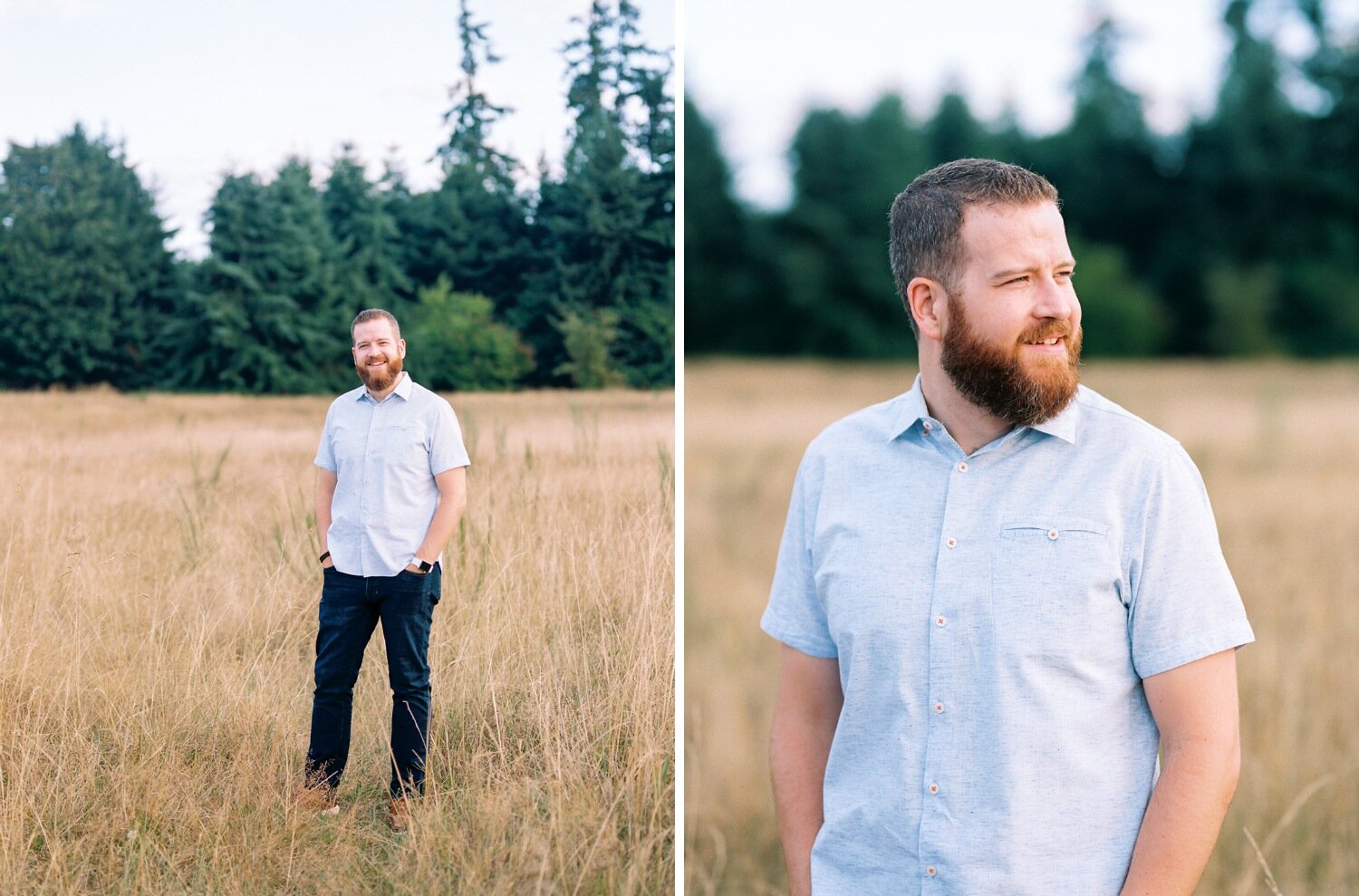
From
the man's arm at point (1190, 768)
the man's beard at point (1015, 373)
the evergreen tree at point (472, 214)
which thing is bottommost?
the man's arm at point (1190, 768)

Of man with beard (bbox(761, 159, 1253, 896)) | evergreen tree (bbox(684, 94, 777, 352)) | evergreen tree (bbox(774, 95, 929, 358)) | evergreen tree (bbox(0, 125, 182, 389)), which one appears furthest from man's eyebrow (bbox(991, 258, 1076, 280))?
evergreen tree (bbox(774, 95, 929, 358))

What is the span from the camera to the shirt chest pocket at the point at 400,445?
270cm

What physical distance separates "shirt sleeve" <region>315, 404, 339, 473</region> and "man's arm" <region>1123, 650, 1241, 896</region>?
183cm

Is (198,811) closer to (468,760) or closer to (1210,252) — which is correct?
(468,760)

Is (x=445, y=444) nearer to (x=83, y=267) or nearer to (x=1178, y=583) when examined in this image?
(x=83, y=267)

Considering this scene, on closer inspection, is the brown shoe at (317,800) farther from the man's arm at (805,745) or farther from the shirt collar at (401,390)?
the man's arm at (805,745)

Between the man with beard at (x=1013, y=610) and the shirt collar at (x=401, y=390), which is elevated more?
the shirt collar at (x=401, y=390)

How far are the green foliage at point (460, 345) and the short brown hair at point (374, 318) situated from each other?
3 centimetres

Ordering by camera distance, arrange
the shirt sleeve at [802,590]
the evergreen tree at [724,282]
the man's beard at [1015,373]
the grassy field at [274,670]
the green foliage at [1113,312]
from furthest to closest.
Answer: the green foliage at [1113,312], the evergreen tree at [724,282], the grassy field at [274,670], the shirt sleeve at [802,590], the man's beard at [1015,373]

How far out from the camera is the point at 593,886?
2.80 metres

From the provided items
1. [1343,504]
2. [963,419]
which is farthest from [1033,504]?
[1343,504]

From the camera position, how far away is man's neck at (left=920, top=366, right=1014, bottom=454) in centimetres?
182

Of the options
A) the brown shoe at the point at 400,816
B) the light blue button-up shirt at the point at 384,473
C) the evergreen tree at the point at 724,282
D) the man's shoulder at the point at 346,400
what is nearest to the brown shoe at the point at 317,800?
the brown shoe at the point at 400,816

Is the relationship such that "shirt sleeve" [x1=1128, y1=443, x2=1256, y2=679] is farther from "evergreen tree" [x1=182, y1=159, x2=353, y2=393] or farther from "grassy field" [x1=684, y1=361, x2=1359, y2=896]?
"evergreen tree" [x1=182, y1=159, x2=353, y2=393]
